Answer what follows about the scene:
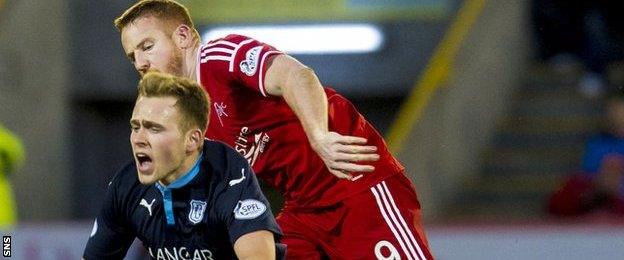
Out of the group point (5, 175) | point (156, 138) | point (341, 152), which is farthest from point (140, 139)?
point (5, 175)

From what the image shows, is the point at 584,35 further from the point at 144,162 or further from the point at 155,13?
the point at 144,162

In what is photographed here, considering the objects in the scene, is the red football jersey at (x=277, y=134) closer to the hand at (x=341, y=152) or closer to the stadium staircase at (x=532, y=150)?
the hand at (x=341, y=152)

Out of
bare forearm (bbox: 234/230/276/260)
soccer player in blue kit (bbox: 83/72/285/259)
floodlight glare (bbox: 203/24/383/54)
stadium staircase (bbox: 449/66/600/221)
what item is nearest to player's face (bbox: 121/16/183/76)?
soccer player in blue kit (bbox: 83/72/285/259)

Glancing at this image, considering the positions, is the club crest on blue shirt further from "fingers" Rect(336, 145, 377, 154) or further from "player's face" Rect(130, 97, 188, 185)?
"fingers" Rect(336, 145, 377, 154)

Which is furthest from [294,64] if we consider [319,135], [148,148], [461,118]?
[461,118]

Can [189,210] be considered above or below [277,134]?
below

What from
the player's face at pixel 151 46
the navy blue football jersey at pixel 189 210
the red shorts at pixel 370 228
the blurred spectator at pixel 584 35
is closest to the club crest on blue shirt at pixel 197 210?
the navy blue football jersey at pixel 189 210

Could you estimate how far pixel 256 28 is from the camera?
12258 mm

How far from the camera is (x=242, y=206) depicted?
4.99 metres

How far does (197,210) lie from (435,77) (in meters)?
5.68

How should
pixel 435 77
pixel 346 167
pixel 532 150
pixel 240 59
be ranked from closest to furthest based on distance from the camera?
pixel 346 167, pixel 240 59, pixel 435 77, pixel 532 150

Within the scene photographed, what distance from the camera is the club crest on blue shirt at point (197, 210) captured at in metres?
5.08

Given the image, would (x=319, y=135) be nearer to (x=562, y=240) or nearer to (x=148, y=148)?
(x=148, y=148)

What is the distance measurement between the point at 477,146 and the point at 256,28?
80.6 inches
